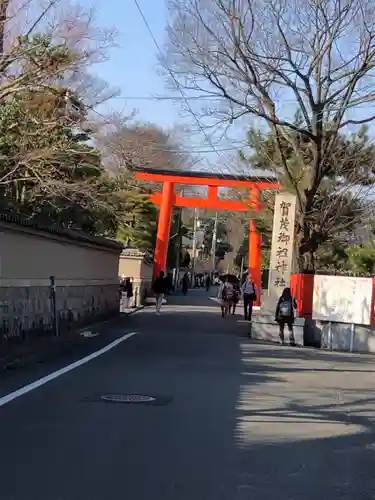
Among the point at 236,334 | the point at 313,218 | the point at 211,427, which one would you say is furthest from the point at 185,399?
the point at 313,218

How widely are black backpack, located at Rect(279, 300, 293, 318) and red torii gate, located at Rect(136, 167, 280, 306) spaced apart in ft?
54.4

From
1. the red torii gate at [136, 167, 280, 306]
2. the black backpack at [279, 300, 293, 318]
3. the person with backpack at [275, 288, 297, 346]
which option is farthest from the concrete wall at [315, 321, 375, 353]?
the red torii gate at [136, 167, 280, 306]

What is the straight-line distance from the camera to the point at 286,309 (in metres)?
21.2

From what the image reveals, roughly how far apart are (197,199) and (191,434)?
128 ft

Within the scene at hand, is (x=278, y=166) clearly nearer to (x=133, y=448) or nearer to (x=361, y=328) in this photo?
(x=361, y=328)

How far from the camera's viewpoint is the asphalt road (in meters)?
6.40

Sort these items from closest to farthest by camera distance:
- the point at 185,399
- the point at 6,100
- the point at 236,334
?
the point at 185,399 < the point at 6,100 < the point at 236,334

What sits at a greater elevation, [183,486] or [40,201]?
[40,201]

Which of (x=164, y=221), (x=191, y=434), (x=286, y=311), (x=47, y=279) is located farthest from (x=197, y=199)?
(x=191, y=434)

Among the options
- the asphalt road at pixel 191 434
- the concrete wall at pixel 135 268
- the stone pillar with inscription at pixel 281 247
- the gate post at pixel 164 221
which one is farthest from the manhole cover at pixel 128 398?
the gate post at pixel 164 221

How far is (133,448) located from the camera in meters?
7.62

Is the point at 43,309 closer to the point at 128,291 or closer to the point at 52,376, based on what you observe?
the point at 52,376

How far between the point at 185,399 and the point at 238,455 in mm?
3259

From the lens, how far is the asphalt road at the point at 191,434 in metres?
6.40
